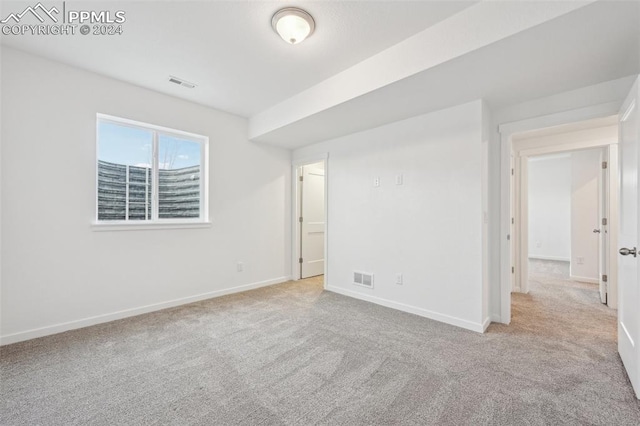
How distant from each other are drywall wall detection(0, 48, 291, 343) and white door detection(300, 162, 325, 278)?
1.42m

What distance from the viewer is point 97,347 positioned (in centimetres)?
237

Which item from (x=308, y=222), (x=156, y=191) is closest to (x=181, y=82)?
(x=156, y=191)

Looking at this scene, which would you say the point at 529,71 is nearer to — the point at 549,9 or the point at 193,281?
the point at 549,9

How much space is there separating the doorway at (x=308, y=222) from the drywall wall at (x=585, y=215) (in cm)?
460

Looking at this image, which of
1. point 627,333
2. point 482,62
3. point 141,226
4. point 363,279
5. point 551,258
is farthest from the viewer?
point 551,258

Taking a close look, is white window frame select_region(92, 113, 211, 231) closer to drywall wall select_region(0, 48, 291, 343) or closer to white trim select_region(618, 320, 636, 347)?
drywall wall select_region(0, 48, 291, 343)

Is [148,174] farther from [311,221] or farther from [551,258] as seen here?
[551,258]

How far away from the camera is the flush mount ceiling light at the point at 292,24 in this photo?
6.46 ft

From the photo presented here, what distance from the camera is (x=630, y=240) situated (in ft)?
6.23

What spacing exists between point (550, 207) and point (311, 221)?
6.37 metres

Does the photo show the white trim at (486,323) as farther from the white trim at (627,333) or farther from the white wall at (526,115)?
the white trim at (627,333)

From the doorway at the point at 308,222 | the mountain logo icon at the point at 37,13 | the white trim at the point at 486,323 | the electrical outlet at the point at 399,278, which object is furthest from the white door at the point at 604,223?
the mountain logo icon at the point at 37,13

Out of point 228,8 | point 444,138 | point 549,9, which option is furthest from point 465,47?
point 228,8

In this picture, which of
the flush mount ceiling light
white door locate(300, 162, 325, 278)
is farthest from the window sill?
the flush mount ceiling light
